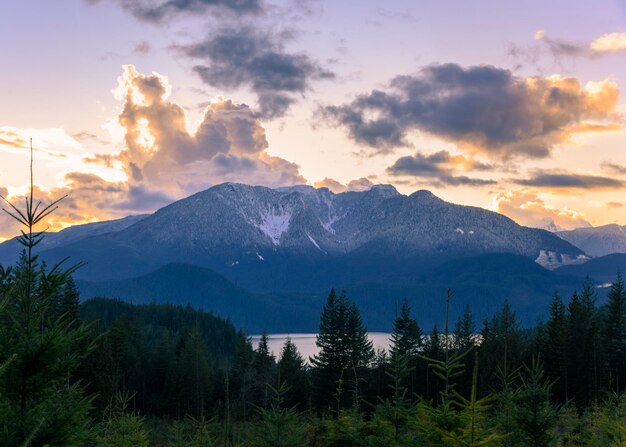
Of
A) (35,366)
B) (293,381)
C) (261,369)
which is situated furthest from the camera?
(261,369)

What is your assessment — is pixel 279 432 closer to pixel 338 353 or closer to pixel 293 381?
pixel 338 353

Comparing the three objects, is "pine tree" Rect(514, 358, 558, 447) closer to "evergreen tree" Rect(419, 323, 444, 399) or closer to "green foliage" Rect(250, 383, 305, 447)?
"green foliage" Rect(250, 383, 305, 447)

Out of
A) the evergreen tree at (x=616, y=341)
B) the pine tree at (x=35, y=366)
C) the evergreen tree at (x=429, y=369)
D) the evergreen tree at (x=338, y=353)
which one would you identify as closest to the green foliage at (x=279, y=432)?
the pine tree at (x=35, y=366)

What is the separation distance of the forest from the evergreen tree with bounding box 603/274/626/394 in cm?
16

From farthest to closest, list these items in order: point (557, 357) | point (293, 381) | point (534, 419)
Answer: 1. point (293, 381)
2. point (557, 357)
3. point (534, 419)

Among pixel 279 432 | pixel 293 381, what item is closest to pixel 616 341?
pixel 293 381

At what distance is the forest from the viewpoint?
11.4 metres

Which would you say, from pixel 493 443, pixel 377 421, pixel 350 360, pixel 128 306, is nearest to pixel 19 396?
pixel 493 443

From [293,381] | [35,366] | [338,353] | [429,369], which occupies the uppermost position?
[35,366]

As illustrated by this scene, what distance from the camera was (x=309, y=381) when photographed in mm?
71375

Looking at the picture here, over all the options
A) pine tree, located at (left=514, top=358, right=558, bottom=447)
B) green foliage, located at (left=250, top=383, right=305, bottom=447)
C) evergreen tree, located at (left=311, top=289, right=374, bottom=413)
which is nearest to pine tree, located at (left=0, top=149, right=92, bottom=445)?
green foliage, located at (left=250, top=383, right=305, bottom=447)

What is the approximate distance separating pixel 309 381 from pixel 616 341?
113 feet

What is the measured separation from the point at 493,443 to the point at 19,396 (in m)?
8.59

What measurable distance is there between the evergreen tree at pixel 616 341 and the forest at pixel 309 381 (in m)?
0.16
